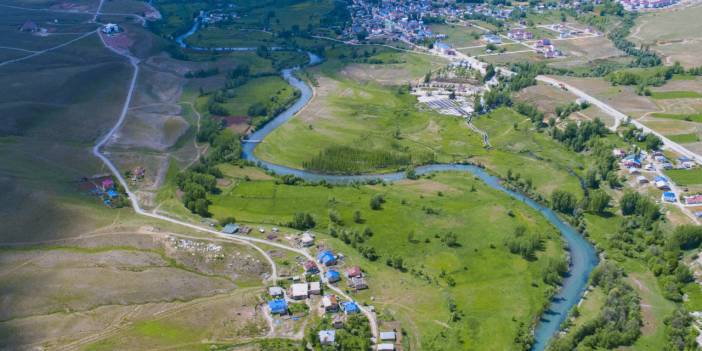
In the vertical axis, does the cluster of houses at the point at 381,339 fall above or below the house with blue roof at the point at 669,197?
below

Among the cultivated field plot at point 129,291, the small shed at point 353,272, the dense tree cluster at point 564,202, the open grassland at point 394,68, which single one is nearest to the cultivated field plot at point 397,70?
the open grassland at point 394,68

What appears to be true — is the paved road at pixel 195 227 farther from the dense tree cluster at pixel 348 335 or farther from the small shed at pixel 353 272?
the small shed at pixel 353 272

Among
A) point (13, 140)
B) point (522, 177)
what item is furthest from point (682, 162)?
point (13, 140)

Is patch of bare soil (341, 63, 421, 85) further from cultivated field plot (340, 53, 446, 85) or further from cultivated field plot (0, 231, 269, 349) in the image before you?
cultivated field plot (0, 231, 269, 349)

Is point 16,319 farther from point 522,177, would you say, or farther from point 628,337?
point 522,177

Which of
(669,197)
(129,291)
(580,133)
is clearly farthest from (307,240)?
(580,133)
